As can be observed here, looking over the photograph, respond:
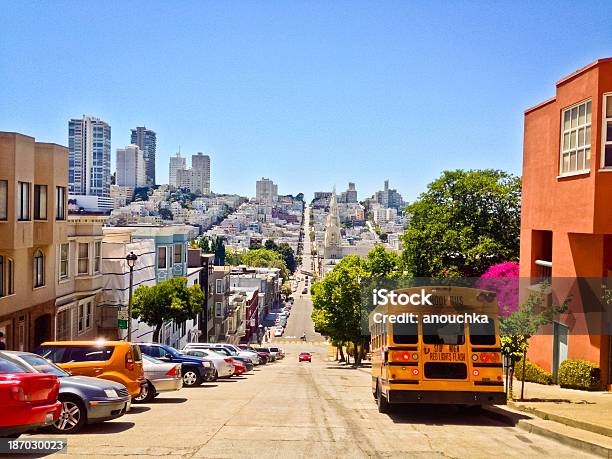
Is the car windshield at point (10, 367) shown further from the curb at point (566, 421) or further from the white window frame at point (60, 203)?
the white window frame at point (60, 203)

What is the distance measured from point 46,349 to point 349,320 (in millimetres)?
51131

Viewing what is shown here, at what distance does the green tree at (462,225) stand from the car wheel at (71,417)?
34716mm

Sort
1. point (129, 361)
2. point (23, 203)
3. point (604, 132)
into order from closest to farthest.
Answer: point (129, 361)
point (604, 132)
point (23, 203)

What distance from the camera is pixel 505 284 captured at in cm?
3353

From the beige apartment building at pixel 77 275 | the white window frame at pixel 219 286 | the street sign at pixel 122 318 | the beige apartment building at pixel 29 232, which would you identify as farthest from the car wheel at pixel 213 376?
the white window frame at pixel 219 286

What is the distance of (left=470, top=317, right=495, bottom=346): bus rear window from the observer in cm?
1631

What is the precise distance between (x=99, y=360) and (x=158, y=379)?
3.63 m

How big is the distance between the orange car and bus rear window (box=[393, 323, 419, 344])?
5.98 m

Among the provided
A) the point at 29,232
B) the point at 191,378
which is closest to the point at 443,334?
the point at 191,378

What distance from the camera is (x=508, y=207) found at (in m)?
47.6

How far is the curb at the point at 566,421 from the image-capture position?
44.9 ft

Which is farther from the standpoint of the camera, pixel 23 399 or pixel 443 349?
pixel 443 349

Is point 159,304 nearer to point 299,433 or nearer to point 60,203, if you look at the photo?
point 60,203

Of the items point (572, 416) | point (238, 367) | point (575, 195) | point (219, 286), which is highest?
point (575, 195)
